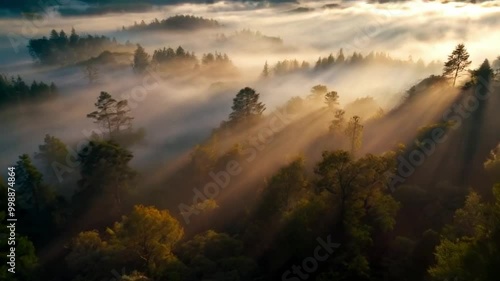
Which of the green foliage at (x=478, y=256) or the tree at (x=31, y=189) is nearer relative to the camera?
the green foliage at (x=478, y=256)

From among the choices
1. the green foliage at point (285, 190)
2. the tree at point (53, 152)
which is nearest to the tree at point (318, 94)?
the green foliage at point (285, 190)

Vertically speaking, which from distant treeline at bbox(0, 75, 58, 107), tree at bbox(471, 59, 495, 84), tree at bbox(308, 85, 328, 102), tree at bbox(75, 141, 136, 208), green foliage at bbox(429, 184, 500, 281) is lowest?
distant treeline at bbox(0, 75, 58, 107)

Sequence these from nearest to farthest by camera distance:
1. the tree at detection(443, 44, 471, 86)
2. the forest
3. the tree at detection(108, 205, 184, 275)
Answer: the forest < the tree at detection(108, 205, 184, 275) < the tree at detection(443, 44, 471, 86)

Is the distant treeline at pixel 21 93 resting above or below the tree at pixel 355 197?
below

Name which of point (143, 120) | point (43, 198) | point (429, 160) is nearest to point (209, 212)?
point (43, 198)

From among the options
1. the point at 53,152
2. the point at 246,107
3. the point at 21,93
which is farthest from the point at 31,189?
the point at 21,93

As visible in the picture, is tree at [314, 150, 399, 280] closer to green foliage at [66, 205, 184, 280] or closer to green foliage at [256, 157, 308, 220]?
green foliage at [256, 157, 308, 220]

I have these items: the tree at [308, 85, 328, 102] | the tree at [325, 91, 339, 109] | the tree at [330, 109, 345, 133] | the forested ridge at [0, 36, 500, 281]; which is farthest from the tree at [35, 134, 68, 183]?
the tree at [308, 85, 328, 102]

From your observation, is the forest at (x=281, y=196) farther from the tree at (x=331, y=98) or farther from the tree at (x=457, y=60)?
the tree at (x=331, y=98)
